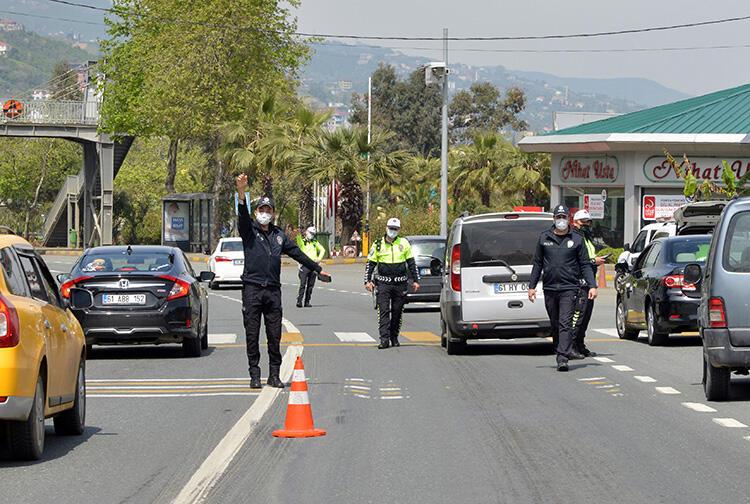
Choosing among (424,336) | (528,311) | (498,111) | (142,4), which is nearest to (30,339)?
(528,311)

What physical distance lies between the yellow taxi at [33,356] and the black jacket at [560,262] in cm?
734

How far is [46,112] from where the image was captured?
8300 centimetres

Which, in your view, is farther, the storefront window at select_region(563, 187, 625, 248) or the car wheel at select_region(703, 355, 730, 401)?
the storefront window at select_region(563, 187, 625, 248)

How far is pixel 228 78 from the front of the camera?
242ft

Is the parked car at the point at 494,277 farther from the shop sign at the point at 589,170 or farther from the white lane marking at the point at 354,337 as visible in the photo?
the shop sign at the point at 589,170

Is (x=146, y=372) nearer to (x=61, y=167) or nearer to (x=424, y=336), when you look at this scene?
(x=424, y=336)

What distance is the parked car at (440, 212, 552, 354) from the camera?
19.8m

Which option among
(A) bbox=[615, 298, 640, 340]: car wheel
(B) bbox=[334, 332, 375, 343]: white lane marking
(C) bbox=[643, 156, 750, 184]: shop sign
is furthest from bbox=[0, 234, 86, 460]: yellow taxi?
(C) bbox=[643, 156, 750, 184]: shop sign

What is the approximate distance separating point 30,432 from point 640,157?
1785 inches

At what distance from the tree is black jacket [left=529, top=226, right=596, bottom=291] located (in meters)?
109

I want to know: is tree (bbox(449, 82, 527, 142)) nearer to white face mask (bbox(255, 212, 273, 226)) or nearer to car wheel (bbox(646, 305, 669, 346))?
car wheel (bbox(646, 305, 669, 346))

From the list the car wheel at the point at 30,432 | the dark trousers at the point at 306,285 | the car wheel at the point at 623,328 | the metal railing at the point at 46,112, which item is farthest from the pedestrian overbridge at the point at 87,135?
the car wheel at the point at 30,432

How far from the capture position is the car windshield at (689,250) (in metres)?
21.8

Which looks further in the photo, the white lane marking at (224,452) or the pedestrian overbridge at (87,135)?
the pedestrian overbridge at (87,135)
